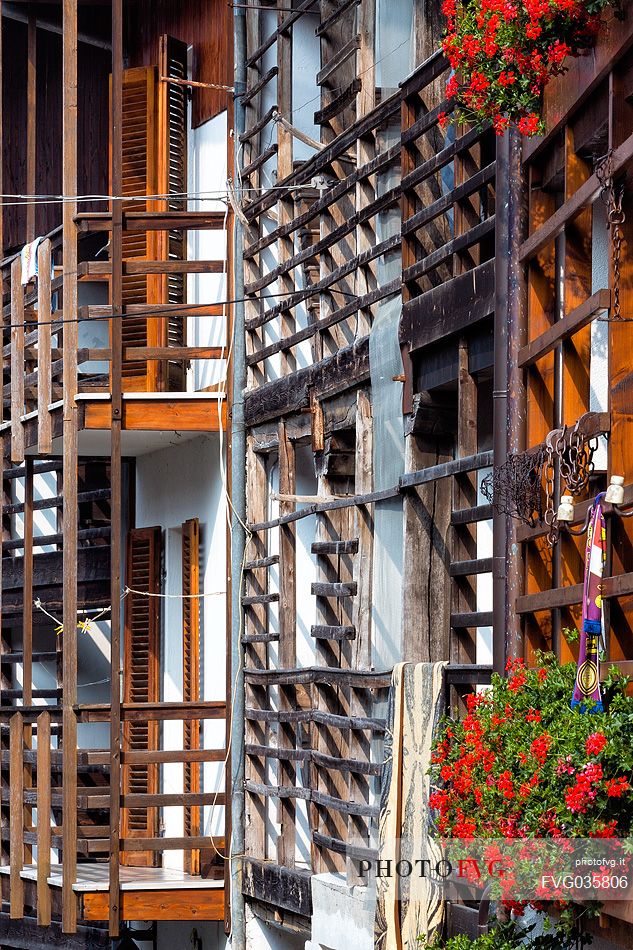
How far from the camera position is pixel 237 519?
13.0 m

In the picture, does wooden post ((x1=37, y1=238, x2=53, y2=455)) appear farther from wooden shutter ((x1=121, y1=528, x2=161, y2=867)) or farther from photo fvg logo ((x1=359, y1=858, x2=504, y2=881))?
photo fvg logo ((x1=359, y1=858, x2=504, y2=881))

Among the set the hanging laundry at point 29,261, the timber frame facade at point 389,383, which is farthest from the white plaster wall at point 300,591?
the hanging laundry at point 29,261

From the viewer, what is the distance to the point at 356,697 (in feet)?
34.4

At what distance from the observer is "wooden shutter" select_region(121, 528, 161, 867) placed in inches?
583

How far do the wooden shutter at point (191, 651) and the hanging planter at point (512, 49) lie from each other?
7.21 m

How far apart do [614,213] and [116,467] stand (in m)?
6.73

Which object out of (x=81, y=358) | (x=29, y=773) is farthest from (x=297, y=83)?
(x=29, y=773)

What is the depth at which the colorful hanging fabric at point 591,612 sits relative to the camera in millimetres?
6324

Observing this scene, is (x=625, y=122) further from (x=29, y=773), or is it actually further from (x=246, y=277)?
(x=29, y=773)

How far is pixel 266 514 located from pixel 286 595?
3.06 feet

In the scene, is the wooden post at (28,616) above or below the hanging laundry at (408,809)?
above

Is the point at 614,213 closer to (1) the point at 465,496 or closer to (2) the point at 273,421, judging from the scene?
(1) the point at 465,496

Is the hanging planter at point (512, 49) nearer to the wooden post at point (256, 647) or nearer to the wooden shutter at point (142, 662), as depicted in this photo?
the wooden post at point (256, 647)

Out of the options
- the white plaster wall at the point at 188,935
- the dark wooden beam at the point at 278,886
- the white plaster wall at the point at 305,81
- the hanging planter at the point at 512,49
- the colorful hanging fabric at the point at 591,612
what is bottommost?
the white plaster wall at the point at 188,935
